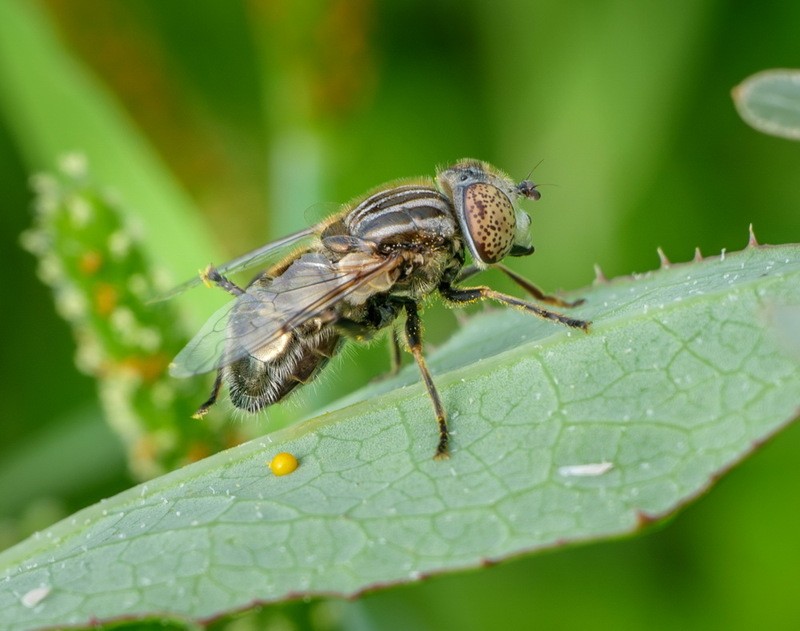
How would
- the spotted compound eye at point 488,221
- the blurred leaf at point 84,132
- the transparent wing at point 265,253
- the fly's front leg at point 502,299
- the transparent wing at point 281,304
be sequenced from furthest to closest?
the blurred leaf at point 84,132, the transparent wing at point 265,253, the spotted compound eye at point 488,221, the transparent wing at point 281,304, the fly's front leg at point 502,299

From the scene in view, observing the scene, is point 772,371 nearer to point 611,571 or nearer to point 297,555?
point 297,555

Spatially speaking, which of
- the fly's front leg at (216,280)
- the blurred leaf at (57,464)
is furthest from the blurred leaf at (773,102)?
the blurred leaf at (57,464)

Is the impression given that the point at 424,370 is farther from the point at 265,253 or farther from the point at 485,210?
the point at 265,253

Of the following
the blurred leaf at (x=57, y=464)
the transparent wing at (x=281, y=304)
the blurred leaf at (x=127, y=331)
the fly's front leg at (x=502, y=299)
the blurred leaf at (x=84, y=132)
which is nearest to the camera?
the fly's front leg at (x=502, y=299)

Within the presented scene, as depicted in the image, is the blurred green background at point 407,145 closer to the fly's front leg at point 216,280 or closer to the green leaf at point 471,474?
the fly's front leg at point 216,280

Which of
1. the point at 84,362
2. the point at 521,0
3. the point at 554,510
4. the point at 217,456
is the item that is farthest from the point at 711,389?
the point at 521,0

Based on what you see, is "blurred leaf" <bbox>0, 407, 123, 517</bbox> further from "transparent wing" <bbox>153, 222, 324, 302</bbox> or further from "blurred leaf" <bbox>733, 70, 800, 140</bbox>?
"blurred leaf" <bbox>733, 70, 800, 140</bbox>

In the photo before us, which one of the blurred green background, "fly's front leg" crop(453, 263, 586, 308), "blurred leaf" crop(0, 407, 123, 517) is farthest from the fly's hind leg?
"blurred leaf" crop(0, 407, 123, 517)

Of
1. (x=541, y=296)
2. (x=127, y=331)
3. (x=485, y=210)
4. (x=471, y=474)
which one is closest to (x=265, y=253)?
(x=127, y=331)

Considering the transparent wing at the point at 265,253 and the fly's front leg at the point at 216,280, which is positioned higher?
the transparent wing at the point at 265,253
